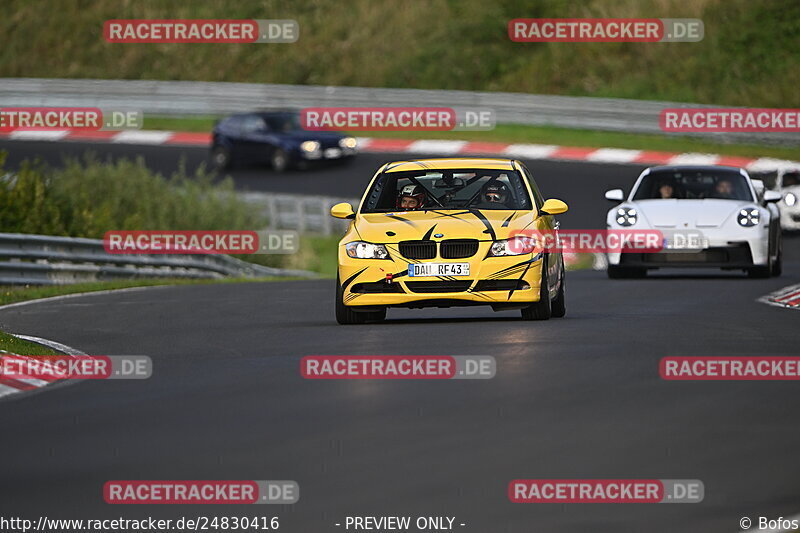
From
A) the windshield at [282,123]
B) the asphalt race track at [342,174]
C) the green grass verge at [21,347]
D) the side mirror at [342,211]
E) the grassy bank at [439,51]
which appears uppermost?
the grassy bank at [439,51]

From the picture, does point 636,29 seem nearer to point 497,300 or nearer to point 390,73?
point 390,73

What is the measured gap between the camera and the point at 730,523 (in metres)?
6.48

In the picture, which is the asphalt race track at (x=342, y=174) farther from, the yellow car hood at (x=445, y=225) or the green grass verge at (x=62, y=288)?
the yellow car hood at (x=445, y=225)

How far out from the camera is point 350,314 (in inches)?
559

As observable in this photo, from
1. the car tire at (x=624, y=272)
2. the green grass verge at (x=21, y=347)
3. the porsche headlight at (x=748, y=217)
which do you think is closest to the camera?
the green grass verge at (x=21, y=347)

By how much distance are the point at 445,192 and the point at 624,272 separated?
6675 millimetres

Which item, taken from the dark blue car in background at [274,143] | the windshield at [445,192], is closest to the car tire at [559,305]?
the windshield at [445,192]

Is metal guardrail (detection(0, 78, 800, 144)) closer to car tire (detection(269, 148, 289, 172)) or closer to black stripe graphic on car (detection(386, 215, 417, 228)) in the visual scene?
car tire (detection(269, 148, 289, 172))

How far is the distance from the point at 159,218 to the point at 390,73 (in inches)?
759

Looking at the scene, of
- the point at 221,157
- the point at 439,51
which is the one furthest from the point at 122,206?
the point at 439,51

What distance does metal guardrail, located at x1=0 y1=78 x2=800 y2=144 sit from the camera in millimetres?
40125

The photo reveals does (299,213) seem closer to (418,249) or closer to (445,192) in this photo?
(445,192)

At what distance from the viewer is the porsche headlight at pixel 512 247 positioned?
1358 cm

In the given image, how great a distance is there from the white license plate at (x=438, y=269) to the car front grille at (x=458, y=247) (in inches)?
3.4
